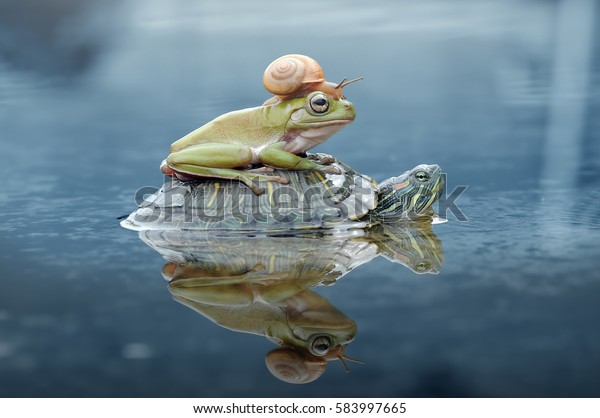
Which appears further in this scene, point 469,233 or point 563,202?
point 563,202

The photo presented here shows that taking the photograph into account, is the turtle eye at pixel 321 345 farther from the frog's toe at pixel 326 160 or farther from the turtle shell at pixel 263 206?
the frog's toe at pixel 326 160

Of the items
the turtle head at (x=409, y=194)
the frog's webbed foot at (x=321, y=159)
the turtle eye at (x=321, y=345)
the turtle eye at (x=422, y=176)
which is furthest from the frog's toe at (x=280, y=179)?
the turtle eye at (x=321, y=345)

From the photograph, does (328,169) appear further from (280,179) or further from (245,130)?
(245,130)

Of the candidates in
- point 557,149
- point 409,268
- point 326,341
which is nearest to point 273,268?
point 409,268

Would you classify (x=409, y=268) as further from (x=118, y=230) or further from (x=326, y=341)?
(x=118, y=230)

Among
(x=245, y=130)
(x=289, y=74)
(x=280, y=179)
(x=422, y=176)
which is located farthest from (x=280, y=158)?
(x=422, y=176)

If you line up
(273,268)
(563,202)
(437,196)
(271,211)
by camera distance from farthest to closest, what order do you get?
(563,202) → (437,196) → (271,211) → (273,268)
